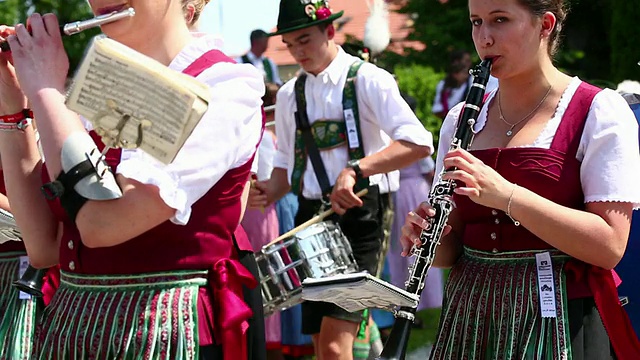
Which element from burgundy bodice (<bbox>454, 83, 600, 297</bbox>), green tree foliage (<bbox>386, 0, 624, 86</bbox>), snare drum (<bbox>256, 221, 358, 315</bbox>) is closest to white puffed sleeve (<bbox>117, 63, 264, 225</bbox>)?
burgundy bodice (<bbox>454, 83, 600, 297</bbox>)

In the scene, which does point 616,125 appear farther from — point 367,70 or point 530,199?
point 367,70

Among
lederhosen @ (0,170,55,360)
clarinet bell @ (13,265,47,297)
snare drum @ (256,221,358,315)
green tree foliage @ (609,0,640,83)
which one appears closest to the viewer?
clarinet bell @ (13,265,47,297)

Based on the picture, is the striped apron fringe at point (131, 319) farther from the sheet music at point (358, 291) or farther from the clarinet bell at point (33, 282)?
the clarinet bell at point (33, 282)

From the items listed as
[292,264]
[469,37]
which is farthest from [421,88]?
[292,264]

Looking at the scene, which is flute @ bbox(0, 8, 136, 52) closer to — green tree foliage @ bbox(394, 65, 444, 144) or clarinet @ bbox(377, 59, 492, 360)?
clarinet @ bbox(377, 59, 492, 360)

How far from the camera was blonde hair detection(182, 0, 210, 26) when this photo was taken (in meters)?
2.77

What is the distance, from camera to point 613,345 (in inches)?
112

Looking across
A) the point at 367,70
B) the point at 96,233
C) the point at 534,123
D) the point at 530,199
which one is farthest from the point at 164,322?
the point at 367,70

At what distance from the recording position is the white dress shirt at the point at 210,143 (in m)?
2.39

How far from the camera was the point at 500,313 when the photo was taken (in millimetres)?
2879

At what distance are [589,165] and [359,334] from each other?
2.92 meters

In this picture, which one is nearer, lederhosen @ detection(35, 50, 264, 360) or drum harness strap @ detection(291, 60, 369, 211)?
lederhosen @ detection(35, 50, 264, 360)

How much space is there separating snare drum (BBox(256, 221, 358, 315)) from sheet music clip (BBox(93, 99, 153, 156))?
2.55 meters

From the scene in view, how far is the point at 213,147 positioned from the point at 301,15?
10.2ft
